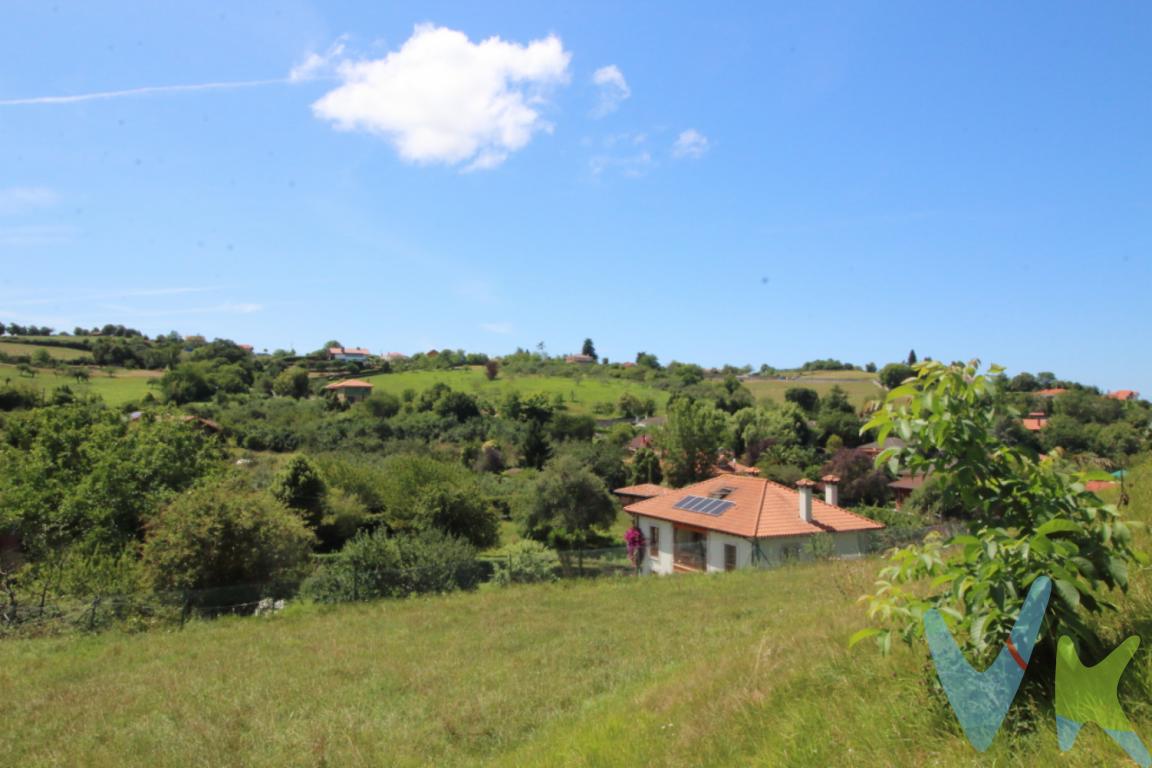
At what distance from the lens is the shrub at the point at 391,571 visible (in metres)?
18.3

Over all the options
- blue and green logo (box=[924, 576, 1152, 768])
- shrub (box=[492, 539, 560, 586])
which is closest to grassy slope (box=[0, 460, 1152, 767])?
blue and green logo (box=[924, 576, 1152, 768])

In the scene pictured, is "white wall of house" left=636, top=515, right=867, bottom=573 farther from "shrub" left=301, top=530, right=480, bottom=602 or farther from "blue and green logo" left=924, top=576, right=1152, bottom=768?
"blue and green logo" left=924, top=576, right=1152, bottom=768

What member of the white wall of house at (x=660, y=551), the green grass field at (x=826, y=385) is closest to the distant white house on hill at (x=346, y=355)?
the green grass field at (x=826, y=385)

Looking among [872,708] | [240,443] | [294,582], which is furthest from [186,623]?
[240,443]

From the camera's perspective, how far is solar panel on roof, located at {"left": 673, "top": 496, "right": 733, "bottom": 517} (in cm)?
2693

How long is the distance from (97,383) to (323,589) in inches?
3258

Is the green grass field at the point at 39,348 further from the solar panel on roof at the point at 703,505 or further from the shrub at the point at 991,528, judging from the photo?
the shrub at the point at 991,528

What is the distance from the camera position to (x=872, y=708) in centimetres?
363

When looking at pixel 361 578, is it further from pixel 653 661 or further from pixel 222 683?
pixel 653 661

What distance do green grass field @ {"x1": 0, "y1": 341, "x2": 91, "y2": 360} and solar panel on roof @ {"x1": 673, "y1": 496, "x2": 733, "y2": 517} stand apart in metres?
98.0

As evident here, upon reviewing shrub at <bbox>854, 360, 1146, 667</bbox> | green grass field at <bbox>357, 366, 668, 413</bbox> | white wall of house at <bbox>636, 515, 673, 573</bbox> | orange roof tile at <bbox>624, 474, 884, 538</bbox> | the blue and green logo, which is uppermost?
green grass field at <bbox>357, 366, 668, 413</bbox>

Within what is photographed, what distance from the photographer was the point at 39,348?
92.9 meters

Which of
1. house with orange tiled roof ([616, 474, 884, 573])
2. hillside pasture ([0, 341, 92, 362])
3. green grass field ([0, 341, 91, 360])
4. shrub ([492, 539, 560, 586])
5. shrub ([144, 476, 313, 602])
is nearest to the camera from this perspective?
shrub ([144, 476, 313, 602])

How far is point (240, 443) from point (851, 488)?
190 ft
